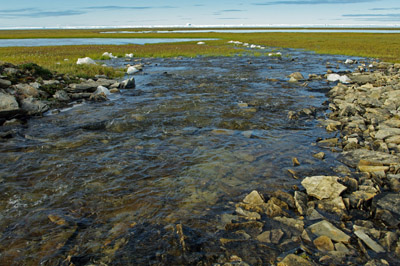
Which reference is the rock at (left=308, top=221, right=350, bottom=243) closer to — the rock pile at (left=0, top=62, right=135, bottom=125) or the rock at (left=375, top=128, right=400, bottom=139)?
the rock at (left=375, top=128, right=400, bottom=139)

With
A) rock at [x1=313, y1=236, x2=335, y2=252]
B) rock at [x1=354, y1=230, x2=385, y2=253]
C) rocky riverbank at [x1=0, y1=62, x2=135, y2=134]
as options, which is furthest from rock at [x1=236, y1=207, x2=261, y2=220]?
rocky riverbank at [x1=0, y1=62, x2=135, y2=134]

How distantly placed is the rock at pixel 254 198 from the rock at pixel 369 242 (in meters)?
1.87

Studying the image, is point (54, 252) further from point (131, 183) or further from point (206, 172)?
point (206, 172)

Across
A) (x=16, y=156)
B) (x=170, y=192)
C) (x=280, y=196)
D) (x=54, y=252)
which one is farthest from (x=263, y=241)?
(x=16, y=156)

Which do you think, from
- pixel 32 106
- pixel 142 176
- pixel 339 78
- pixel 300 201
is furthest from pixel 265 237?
pixel 339 78

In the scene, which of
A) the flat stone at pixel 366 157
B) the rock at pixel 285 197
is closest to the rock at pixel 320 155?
the flat stone at pixel 366 157

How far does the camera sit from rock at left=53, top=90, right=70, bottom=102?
15656 mm

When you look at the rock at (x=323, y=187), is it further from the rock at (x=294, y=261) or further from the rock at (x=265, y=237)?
the rock at (x=294, y=261)

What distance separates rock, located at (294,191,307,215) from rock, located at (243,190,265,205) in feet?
2.51

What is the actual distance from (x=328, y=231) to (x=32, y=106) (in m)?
13.5

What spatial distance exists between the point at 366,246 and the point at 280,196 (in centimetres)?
192

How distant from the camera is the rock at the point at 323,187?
6.11 m

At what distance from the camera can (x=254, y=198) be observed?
6.06m

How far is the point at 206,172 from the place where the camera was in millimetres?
7598
